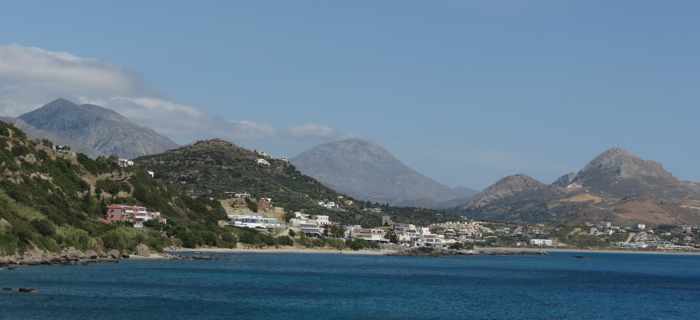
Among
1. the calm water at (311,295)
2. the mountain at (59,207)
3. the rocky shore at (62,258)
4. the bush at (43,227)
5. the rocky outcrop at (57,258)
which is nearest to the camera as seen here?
the calm water at (311,295)

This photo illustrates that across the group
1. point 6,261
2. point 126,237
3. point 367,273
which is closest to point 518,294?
point 367,273

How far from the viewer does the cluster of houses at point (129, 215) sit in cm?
17688

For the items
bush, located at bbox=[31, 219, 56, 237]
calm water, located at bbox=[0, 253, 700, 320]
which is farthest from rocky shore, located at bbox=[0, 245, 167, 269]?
calm water, located at bbox=[0, 253, 700, 320]

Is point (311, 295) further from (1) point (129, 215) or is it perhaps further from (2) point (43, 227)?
(1) point (129, 215)

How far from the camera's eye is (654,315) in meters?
93.0

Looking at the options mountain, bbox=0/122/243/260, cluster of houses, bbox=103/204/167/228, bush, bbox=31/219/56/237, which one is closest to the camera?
mountain, bbox=0/122/243/260

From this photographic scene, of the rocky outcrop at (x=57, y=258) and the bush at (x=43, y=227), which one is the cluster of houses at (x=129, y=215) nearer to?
the rocky outcrop at (x=57, y=258)

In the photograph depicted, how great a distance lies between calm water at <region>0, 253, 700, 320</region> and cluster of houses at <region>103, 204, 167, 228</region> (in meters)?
35.6

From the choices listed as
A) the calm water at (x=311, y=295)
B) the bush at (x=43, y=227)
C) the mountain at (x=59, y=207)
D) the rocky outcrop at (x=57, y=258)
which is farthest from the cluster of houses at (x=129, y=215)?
the bush at (x=43, y=227)

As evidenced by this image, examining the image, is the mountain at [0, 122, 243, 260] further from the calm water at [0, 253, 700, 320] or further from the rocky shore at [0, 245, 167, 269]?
the calm water at [0, 253, 700, 320]

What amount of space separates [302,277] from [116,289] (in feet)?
118

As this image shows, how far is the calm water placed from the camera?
7994 centimetres

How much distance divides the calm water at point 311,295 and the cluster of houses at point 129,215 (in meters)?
35.6

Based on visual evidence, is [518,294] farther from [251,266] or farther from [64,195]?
[64,195]
